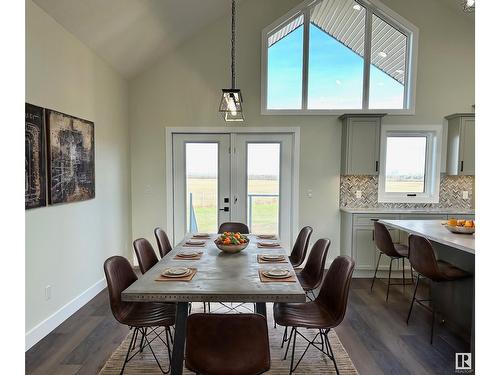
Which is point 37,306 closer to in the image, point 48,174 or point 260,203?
point 48,174

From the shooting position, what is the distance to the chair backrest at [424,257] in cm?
247

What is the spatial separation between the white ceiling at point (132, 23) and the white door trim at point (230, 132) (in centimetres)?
112

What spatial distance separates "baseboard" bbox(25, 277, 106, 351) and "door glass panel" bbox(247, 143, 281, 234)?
227 centimetres

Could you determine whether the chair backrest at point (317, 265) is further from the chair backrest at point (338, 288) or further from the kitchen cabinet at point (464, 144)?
the kitchen cabinet at point (464, 144)

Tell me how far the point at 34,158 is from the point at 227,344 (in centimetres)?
219

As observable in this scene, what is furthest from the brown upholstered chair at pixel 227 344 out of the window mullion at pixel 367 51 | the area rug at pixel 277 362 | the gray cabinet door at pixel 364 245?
the window mullion at pixel 367 51

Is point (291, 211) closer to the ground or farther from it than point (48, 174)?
closer to the ground

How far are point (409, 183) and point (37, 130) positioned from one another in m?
4.78

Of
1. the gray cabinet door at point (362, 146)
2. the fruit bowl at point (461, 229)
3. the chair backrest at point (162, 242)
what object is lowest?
the chair backrest at point (162, 242)

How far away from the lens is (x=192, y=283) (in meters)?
1.80

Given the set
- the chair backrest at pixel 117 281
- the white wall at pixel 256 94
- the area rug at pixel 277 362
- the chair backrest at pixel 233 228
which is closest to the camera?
the chair backrest at pixel 117 281

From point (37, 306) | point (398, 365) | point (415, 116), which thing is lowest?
point (398, 365)
